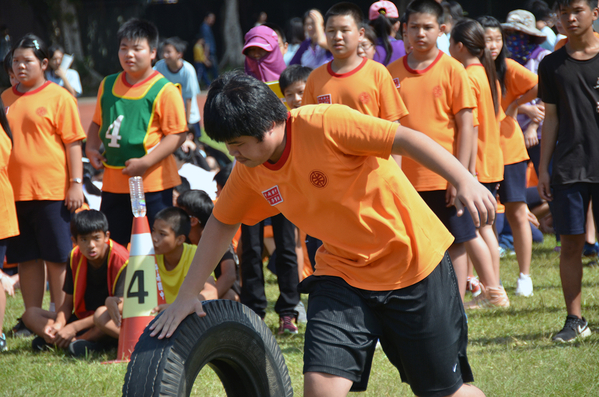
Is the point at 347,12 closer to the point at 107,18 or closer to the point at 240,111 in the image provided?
the point at 240,111

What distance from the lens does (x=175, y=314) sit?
272cm

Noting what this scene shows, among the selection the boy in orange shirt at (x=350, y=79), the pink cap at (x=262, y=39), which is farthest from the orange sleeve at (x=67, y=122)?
the boy in orange shirt at (x=350, y=79)

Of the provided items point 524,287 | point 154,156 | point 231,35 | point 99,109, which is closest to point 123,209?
point 154,156

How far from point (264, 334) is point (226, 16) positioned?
25962 mm

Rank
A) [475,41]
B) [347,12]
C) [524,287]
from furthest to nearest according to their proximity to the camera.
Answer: [524,287]
[475,41]
[347,12]

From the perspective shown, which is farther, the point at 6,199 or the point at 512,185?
the point at 512,185

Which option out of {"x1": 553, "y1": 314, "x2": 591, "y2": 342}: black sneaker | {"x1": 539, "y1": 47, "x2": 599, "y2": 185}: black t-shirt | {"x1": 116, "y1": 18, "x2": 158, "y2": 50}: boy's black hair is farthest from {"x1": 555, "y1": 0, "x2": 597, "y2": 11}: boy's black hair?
{"x1": 116, "y1": 18, "x2": 158, "y2": 50}: boy's black hair

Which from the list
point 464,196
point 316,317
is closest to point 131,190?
point 316,317

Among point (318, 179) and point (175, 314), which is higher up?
point (318, 179)

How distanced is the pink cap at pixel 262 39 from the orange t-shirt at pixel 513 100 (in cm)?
209

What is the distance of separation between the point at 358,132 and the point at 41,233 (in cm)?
373

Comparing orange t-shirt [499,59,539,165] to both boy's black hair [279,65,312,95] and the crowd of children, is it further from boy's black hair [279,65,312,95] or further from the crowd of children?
boy's black hair [279,65,312,95]

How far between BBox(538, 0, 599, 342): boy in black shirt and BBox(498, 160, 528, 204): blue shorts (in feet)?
4.36

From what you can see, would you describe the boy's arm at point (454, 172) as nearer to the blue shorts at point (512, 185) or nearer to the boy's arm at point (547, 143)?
the boy's arm at point (547, 143)
